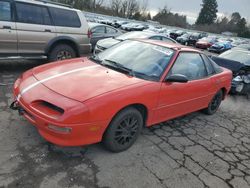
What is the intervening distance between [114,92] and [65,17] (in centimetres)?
471

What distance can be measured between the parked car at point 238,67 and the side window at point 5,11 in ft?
21.5

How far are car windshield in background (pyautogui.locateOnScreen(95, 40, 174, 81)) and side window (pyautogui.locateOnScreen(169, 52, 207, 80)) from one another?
21cm

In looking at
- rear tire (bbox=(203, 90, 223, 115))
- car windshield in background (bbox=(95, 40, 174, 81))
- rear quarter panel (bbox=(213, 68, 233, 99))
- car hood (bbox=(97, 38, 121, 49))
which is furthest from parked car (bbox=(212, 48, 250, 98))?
car windshield in background (bbox=(95, 40, 174, 81))

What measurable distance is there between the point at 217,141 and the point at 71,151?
2618mm

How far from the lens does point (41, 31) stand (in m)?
6.59

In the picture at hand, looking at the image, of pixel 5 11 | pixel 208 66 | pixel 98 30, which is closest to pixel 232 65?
pixel 208 66

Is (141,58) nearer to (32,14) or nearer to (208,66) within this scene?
(208,66)

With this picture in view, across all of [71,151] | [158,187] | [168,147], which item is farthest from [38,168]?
[168,147]

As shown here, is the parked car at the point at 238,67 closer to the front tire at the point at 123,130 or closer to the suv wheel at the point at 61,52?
the suv wheel at the point at 61,52

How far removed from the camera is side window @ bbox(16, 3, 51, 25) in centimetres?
620

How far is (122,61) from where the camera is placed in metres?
4.21

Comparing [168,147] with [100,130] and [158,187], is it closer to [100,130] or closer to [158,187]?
[158,187]

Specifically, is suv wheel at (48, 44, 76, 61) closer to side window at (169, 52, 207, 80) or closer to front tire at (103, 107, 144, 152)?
side window at (169, 52, 207, 80)

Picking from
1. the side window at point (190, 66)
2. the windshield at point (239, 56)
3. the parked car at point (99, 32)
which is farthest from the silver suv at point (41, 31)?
the windshield at point (239, 56)
